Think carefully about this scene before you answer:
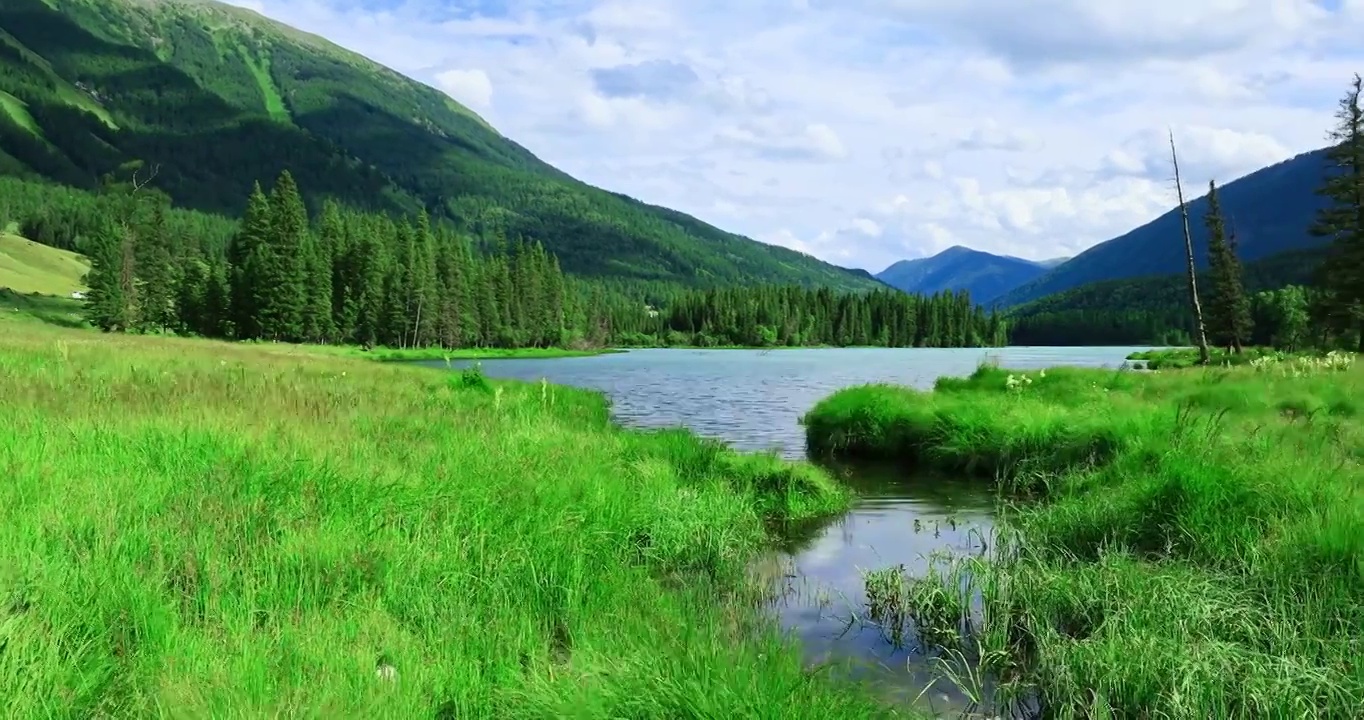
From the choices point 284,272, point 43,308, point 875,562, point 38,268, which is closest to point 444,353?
point 284,272

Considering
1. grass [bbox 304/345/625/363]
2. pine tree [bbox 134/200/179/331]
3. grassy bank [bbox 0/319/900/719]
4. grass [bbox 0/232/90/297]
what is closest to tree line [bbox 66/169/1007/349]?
pine tree [bbox 134/200/179/331]

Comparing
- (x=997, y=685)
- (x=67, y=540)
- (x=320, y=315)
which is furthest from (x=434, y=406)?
(x=320, y=315)

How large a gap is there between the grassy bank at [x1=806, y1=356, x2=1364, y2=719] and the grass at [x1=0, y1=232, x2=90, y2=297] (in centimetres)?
16449

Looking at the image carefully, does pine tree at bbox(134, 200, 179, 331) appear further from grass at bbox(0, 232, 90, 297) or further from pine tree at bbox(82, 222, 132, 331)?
grass at bbox(0, 232, 90, 297)

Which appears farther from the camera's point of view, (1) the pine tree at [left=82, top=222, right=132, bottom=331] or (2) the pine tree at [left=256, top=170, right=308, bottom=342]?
(1) the pine tree at [left=82, top=222, right=132, bottom=331]

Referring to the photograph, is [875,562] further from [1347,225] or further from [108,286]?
[108,286]

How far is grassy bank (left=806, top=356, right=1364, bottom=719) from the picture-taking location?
5.47 m

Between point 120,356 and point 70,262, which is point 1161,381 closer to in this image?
point 120,356

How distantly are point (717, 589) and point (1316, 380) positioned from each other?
18.3 meters

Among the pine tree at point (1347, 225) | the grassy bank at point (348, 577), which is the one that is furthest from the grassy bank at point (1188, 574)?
the pine tree at point (1347, 225)

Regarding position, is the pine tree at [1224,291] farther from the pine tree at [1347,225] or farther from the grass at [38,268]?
the grass at [38,268]

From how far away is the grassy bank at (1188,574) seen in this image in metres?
5.47

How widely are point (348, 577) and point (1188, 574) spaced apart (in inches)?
284

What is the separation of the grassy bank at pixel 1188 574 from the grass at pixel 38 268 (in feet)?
540
